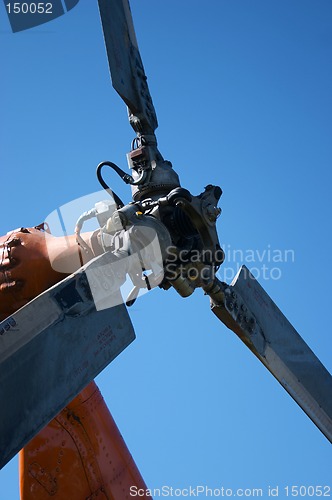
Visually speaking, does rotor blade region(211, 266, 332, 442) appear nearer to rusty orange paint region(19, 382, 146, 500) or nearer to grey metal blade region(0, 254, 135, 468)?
grey metal blade region(0, 254, 135, 468)

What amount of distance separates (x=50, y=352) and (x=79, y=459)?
383cm

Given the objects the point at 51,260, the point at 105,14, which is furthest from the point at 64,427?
the point at 105,14

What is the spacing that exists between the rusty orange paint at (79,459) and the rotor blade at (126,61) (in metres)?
3.27

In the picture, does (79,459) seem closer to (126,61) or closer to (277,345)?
(277,345)

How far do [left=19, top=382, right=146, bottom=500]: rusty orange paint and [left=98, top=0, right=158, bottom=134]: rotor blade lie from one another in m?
3.27

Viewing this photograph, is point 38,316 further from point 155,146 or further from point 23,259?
point 155,146

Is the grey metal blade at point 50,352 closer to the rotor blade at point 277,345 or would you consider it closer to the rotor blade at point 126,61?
the rotor blade at point 277,345

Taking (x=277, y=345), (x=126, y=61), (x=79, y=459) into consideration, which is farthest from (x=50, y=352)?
(x=79, y=459)

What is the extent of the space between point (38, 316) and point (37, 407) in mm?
548

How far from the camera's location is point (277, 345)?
6.71m

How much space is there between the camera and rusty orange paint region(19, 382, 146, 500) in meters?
7.49

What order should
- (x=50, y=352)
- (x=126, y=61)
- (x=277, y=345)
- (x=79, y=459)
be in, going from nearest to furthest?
1. (x=50, y=352)
2. (x=126, y=61)
3. (x=277, y=345)
4. (x=79, y=459)

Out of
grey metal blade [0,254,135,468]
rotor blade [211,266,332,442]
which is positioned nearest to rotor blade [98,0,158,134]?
rotor blade [211,266,332,442]

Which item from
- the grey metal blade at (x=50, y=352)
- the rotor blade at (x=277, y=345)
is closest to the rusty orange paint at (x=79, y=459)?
the rotor blade at (x=277, y=345)
